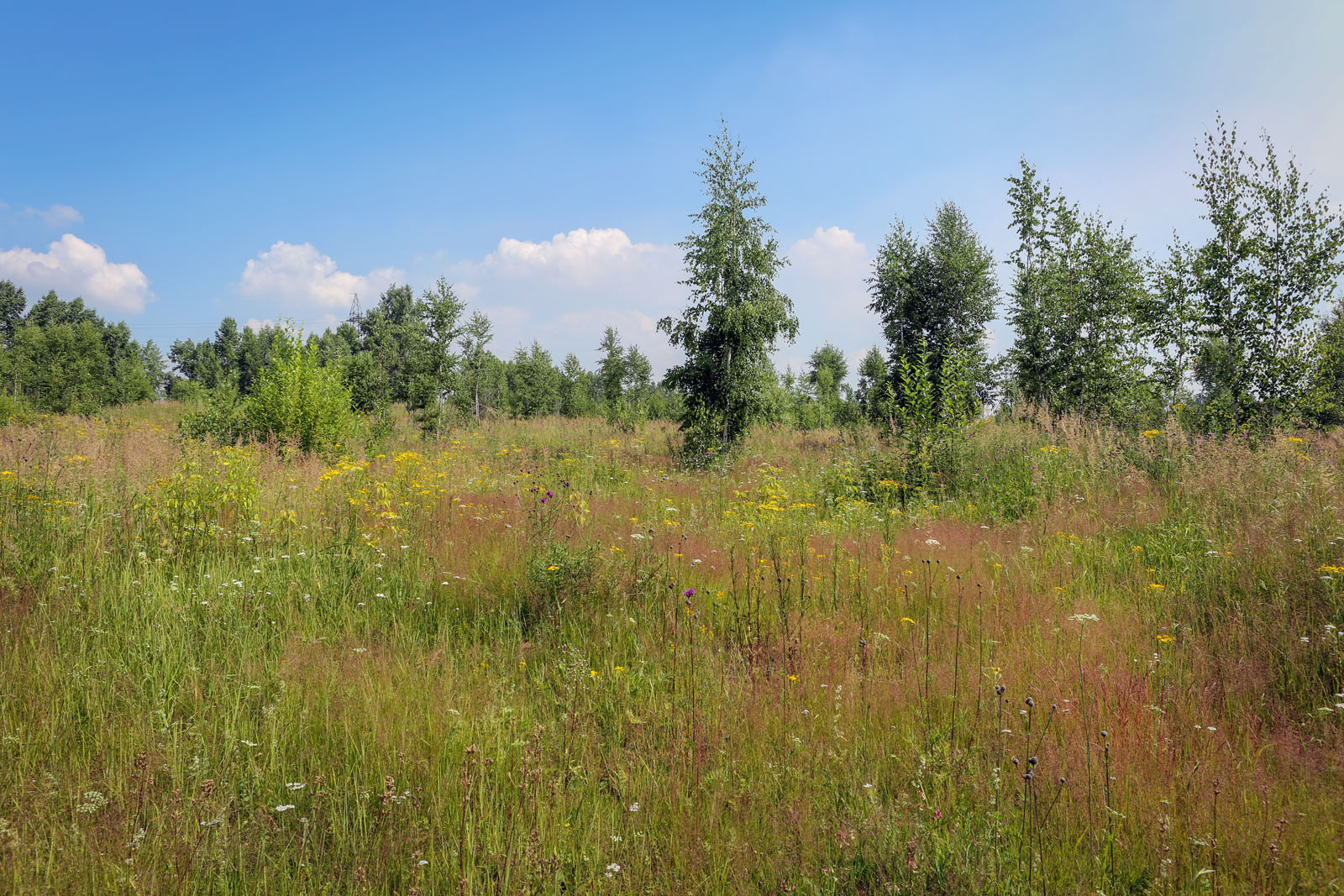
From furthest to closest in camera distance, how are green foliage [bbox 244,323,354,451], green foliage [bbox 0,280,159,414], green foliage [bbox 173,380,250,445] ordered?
1. green foliage [bbox 0,280,159,414]
2. green foliage [bbox 173,380,250,445]
3. green foliage [bbox 244,323,354,451]

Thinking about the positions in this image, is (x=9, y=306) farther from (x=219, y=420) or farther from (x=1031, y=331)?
(x=1031, y=331)

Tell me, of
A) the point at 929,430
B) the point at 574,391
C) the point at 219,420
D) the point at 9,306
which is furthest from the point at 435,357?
the point at 9,306

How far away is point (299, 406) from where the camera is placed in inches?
513

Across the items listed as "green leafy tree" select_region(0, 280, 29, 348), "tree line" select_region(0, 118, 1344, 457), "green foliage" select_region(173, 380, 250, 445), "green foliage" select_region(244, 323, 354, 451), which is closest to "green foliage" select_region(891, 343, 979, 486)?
"tree line" select_region(0, 118, 1344, 457)

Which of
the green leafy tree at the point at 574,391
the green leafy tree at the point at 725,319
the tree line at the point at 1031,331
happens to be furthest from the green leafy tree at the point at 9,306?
the green leafy tree at the point at 725,319

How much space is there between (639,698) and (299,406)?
12.9 m

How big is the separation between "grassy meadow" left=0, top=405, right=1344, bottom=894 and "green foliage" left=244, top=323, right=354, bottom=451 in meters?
6.53

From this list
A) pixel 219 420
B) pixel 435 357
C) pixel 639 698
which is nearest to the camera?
pixel 639 698

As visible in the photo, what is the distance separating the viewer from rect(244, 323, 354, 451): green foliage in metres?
12.9

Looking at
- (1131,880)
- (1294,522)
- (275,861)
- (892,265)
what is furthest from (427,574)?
(892,265)

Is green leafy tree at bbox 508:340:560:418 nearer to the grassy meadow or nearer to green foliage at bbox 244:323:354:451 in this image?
green foliage at bbox 244:323:354:451

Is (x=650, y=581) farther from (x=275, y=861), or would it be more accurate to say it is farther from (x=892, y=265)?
(x=892, y=265)

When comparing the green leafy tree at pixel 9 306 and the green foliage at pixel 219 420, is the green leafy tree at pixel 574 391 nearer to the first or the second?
the green foliage at pixel 219 420

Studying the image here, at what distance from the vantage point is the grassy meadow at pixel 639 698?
6.73 ft
